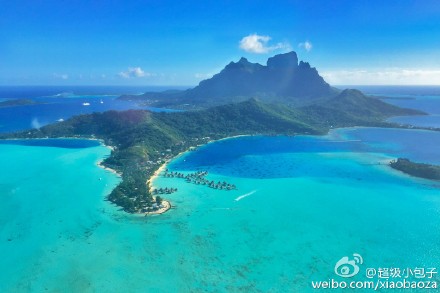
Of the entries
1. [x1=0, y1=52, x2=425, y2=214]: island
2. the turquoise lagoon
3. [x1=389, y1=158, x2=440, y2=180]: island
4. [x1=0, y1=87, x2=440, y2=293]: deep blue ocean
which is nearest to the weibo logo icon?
[x1=0, y1=87, x2=440, y2=293]: deep blue ocean

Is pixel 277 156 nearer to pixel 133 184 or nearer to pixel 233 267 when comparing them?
pixel 133 184

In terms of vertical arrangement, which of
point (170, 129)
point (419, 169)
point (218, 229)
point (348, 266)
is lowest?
point (348, 266)

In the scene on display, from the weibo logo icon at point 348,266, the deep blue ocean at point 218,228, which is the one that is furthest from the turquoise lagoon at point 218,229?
the weibo logo icon at point 348,266

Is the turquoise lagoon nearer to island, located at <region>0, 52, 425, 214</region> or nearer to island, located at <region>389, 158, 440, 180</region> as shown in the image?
island, located at <region>389, 158, 440, 180</region>

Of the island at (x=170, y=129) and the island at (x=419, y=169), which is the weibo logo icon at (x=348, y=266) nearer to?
the island at (x=170, y=129)

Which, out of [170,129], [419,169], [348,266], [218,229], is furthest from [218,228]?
[170,129]

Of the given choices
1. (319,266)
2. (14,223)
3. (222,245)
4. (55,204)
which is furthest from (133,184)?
(319,266)

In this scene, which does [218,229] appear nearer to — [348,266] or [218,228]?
[218,228]

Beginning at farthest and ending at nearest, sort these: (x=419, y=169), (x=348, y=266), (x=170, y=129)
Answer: (x=170, y=129) → (x=419, y=169) → (x=348, y=266)
